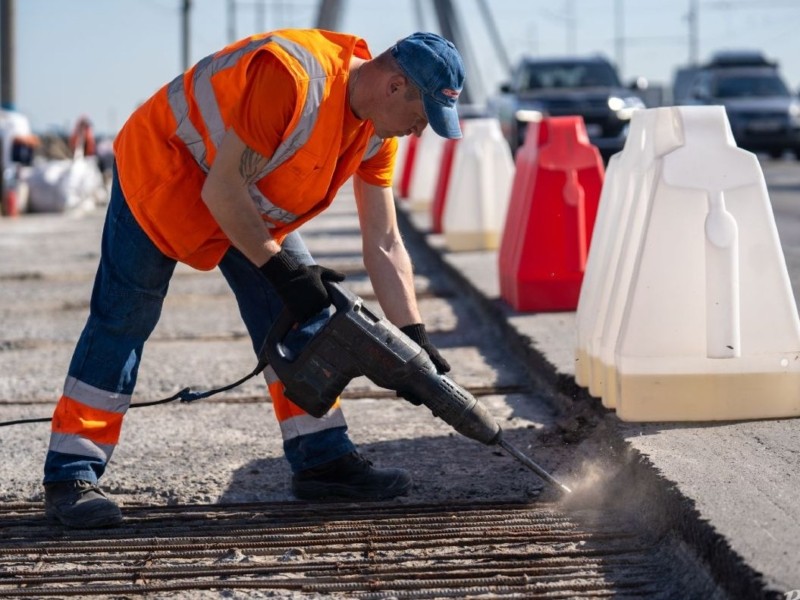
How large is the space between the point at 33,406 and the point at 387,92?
2.86 metres

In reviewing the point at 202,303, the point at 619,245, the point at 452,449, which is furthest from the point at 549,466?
the point at 202,303

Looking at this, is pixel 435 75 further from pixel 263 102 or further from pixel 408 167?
pixel 408 167

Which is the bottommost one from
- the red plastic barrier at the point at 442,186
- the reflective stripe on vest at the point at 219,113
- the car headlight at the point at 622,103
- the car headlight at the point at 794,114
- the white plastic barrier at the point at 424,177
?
the car headlight at the point at 794,114

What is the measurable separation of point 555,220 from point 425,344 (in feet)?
10.4

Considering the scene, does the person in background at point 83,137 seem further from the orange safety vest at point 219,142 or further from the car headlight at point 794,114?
the orange safety vest at point 219,142

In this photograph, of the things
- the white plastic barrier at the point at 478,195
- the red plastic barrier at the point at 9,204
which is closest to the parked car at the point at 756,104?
the red plastic barrier at the point at 9,204

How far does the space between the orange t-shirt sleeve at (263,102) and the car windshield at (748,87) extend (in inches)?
1039

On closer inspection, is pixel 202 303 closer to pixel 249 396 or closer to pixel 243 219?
pixel 249 396

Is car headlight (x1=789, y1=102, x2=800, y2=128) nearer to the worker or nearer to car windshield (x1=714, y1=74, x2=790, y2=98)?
car windshield (x1=714, y1=74, x2=790, y2=98)

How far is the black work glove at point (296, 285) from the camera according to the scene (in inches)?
156

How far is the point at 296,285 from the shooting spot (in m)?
3.96

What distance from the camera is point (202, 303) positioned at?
31.3 feet

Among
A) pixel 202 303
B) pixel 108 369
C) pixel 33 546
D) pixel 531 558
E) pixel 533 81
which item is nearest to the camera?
pixel 531 558

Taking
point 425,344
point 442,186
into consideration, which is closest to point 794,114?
point 442,186
